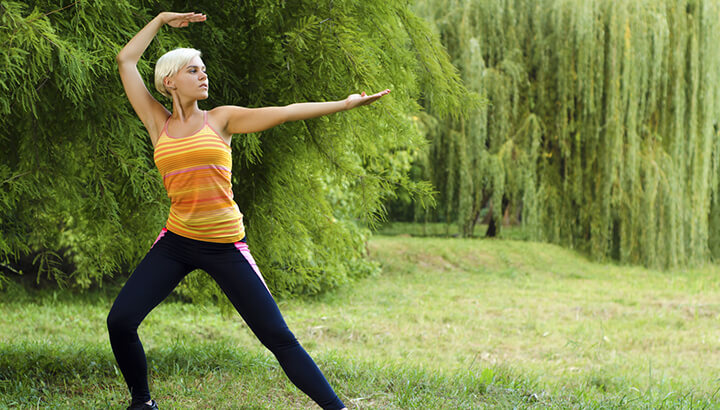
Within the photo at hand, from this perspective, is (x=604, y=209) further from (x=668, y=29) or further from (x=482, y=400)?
(x=482, y=400)

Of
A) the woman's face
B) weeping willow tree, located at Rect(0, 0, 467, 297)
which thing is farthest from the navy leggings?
weeping willow tree, located at Rect(0, 0, 467, 297)

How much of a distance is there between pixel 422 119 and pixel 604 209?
406cm

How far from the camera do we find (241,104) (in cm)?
421

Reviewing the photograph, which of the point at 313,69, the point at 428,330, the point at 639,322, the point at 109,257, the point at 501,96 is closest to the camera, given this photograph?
the point at 313,69

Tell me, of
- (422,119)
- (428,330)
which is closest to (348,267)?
(428,330)

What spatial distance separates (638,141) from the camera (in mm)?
12625

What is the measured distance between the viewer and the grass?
156 inches


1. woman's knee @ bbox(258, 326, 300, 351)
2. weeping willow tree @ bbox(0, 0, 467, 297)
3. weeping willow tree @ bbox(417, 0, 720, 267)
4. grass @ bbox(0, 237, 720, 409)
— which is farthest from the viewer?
weeping willow tree @ bbox(417, 0, 720, 267)

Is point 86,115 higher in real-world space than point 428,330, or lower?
higher

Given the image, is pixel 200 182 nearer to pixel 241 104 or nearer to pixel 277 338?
pixel 277 338

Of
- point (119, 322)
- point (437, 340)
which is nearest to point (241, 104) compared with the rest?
point (119, 322)

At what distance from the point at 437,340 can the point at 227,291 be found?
4.86 meters

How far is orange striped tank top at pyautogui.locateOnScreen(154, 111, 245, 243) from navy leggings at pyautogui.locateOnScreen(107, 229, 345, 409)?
76mm

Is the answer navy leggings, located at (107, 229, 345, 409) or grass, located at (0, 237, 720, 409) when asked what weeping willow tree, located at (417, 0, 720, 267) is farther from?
navy leggings, located at (107, 229, 345, 409)
